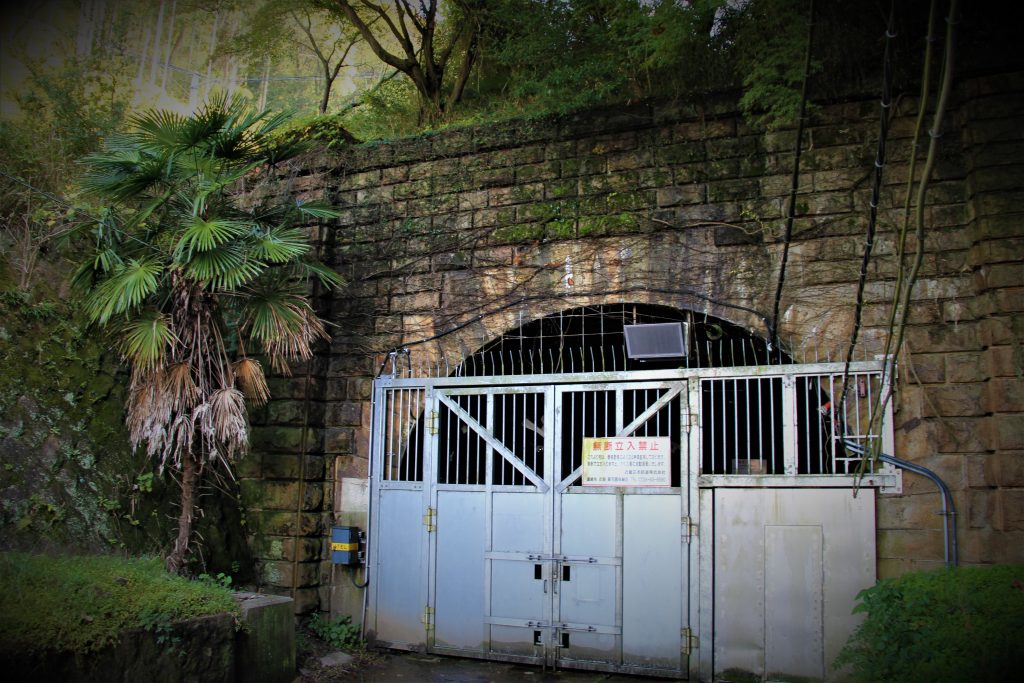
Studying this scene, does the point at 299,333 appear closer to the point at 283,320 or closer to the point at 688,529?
the point at 283,320

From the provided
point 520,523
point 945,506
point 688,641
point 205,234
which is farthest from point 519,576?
point 205,234

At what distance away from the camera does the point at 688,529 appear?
7.32 metres

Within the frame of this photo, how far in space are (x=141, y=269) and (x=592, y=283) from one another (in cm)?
417

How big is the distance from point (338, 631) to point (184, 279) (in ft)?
12.7

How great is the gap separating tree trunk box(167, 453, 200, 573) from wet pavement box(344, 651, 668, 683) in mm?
1956

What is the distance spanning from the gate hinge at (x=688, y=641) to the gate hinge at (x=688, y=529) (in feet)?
2.50

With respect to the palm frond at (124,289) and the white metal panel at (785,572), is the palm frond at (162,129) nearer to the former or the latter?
the palm frond at (124,289)

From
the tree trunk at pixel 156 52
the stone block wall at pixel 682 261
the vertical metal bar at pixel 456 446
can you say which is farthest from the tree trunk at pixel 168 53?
the vertical metal bar at pixel 456 446

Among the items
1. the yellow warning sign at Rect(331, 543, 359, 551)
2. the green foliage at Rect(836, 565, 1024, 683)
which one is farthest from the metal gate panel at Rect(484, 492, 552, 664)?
the green foliage at Rect(836, 565, 1024, 683)

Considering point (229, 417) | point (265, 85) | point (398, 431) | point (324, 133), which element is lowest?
point (398, 431)

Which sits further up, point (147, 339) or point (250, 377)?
point (147, 339)

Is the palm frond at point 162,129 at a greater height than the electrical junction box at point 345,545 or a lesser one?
greater

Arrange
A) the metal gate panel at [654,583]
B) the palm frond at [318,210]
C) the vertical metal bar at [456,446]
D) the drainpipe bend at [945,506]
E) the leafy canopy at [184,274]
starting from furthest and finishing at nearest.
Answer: the palm frond at [318,210], the vertical metal bar at [456,446], the leafy canopy at [184,274], the metal gate panel at [654,583], the drainpipe bend at [945,506]

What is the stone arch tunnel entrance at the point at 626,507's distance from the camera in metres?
6.88
